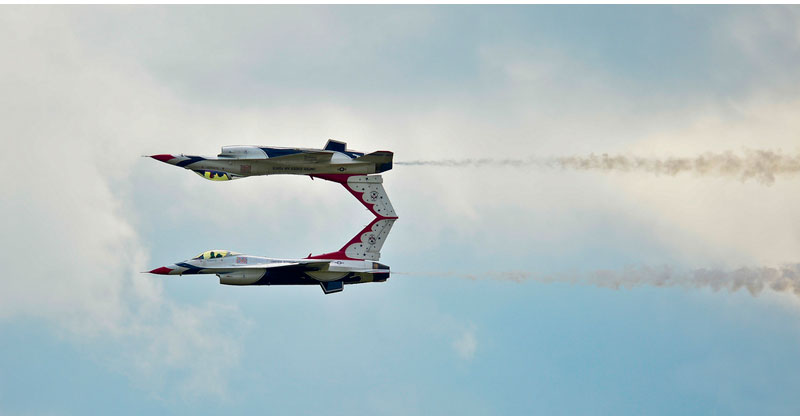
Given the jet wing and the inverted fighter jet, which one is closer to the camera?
the inverted fighter jet

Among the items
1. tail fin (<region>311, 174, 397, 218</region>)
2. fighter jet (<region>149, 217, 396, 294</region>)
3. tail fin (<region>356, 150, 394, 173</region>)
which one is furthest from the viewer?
tail fin (<region>311, 174, 397, 218</region>)

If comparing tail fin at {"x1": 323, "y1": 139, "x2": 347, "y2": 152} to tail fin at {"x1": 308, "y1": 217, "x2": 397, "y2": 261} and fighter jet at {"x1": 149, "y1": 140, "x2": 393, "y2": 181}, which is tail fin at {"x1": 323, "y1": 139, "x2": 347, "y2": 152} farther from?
tail fin at {"x1": 308, "y1": 217, "x2": 397, "y2": 261}

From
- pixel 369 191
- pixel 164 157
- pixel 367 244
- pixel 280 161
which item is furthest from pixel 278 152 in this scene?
pixel 367 244

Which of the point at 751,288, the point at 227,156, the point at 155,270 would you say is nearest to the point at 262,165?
the point at 227,156

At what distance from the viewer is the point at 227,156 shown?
114m

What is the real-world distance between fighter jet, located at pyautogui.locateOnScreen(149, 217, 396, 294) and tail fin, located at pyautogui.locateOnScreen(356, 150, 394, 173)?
593 cm

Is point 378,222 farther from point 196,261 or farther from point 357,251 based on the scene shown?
point 196,261

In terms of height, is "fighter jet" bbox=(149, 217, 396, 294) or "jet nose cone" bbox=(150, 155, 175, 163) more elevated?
"jet nose cone" bbox=(150, 155, 175, 163)

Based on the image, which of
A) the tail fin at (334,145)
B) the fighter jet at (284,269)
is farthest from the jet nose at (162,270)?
the tail fin at (334,145)

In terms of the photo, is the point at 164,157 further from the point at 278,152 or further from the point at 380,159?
the point at 380,159

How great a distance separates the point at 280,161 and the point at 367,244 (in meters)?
7.45

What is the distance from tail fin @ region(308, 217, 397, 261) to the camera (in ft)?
373

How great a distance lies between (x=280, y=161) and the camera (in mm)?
113938

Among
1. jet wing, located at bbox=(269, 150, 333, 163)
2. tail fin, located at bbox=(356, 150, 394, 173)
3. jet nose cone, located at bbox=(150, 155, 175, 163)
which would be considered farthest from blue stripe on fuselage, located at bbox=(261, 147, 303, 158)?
jet nose cone, located at bbox=(150, 155, 175, 163)
